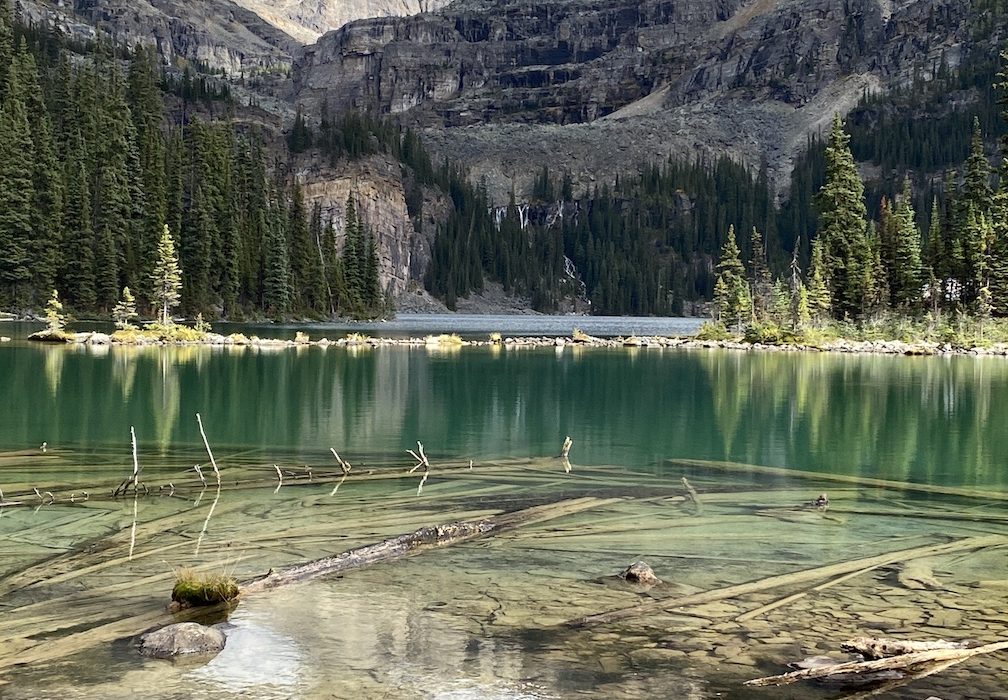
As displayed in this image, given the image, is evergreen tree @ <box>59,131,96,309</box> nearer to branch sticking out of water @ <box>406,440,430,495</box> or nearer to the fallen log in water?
branch sticking out of water @ <box>406,440,430,495</box>

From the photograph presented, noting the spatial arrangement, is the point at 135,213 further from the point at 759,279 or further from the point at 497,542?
the point at 497,542

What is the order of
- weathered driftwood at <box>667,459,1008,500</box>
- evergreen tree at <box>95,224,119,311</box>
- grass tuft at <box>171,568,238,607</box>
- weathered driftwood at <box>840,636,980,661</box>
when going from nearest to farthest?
weathered driftwood at <box>840,636,980,661</box> < grass tuft at <box>171,568,238,607</box> < weathered driftwood at <box>667,459,1008,500</box> < evergreen tree at <box>95,224,119,311</box>

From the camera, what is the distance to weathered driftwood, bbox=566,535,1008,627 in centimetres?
1252

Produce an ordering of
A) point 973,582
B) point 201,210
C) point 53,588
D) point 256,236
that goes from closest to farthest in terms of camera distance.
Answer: point 53,588 < point 973,582 < point 201,210 < point 256,236

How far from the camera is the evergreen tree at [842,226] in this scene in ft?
306

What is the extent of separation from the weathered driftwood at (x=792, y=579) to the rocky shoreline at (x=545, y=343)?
2578 inches

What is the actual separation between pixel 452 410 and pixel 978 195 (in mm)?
71678

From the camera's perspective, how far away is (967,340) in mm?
81688

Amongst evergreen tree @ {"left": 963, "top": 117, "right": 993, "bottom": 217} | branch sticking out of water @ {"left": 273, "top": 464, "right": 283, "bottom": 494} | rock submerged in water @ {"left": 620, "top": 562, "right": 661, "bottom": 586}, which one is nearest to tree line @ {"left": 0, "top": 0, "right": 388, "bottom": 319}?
evergreen tree @ {"left": 963, "top": 117, "right": 993, "bottom": 217}

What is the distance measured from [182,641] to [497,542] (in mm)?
6045

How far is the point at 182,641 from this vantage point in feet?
36.3

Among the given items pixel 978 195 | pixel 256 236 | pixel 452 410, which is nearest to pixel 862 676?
pixel 452 410

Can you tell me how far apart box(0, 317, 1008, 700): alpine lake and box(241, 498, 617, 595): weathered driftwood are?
20 cm

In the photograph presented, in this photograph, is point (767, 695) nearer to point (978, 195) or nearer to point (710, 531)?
point (710, 531)
